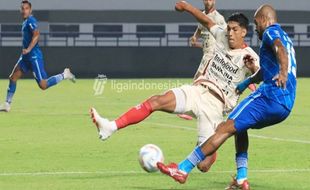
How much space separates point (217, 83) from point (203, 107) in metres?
0.32

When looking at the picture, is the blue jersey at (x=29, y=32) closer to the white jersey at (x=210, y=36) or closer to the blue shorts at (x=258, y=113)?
the white jersey at (x=210, y=36)

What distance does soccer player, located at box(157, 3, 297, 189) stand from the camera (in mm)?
11258

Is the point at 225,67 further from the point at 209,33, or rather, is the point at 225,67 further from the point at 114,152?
the point at 209,33

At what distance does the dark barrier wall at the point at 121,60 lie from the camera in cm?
4206

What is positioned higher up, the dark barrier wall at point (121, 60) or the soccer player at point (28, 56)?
the soccer player at point (28, 56)

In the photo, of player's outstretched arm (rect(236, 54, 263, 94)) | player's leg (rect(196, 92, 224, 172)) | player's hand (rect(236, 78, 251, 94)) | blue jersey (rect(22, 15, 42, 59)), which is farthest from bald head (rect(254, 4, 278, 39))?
blue jersey (rect(22, 15, 42, 59))

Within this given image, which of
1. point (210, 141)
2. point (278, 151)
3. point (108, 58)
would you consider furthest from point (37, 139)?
point (108, 58)

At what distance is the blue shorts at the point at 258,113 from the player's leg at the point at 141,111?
50.5 inches

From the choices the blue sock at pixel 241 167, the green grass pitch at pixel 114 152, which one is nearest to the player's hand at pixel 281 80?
the blue sock at pixel 241 167

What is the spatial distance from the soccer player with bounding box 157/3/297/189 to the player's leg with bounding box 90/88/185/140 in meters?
0.97

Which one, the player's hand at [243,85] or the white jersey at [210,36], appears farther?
the white jersey at [210,36]

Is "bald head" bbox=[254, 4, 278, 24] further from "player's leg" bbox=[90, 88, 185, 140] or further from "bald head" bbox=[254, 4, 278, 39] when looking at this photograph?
"player's leg" bbox=[90, 88, 185, 140]

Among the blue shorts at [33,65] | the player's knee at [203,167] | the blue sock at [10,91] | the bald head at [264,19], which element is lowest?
the blue sock at [10,91]

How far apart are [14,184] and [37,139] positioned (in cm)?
573
